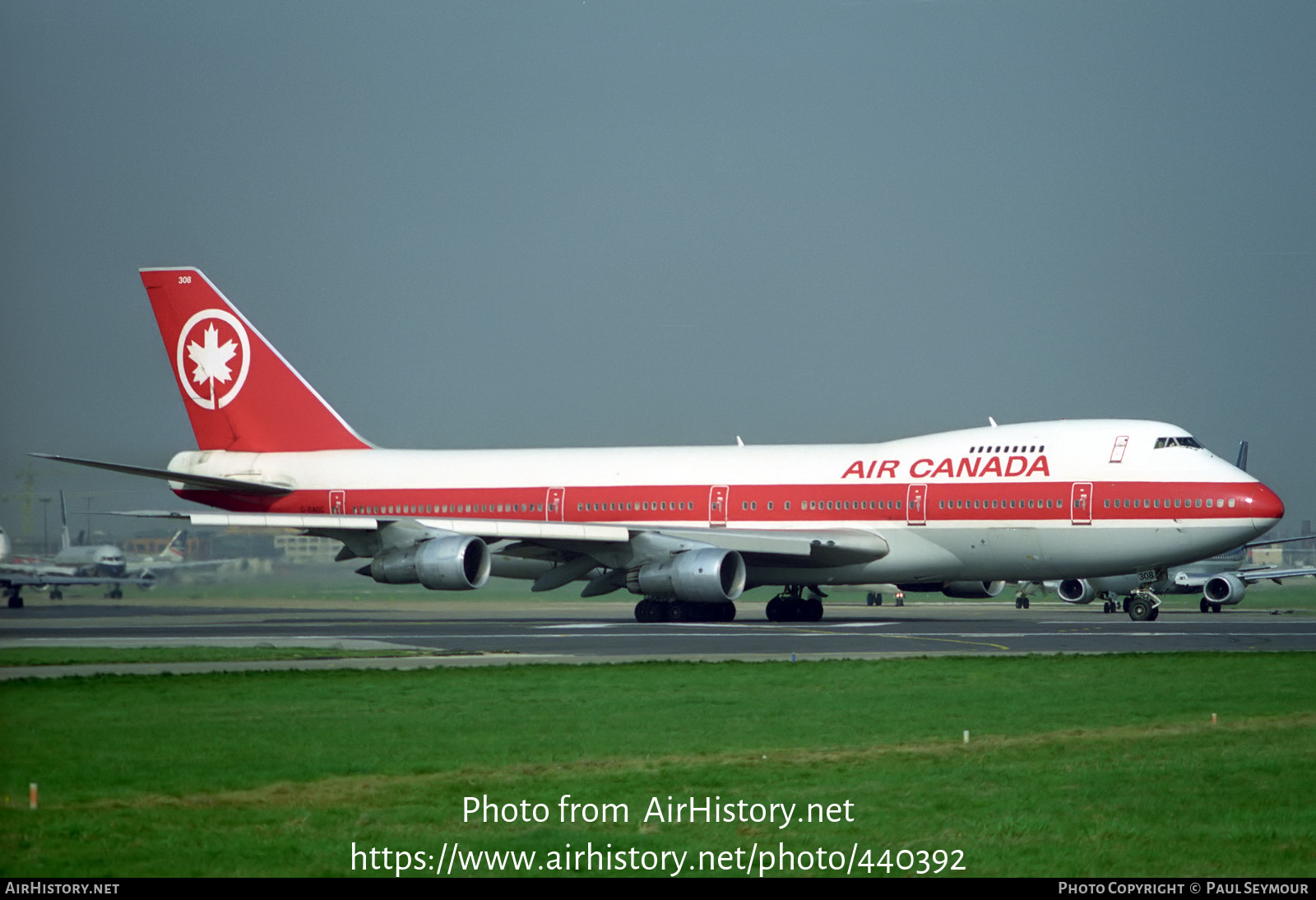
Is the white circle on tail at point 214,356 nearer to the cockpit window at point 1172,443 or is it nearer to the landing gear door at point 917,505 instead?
the landing gear door at point 917,505

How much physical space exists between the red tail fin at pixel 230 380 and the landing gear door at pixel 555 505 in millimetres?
7307

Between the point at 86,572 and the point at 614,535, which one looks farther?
the point at 86,572

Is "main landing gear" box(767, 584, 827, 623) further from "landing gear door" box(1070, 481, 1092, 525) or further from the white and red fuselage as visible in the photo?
"landing gear door" box(1070, 481, 1092, 525)

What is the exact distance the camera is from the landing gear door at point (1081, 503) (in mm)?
36844

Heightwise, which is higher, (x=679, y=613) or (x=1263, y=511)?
(x=1263, y=511)

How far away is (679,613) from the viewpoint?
130 ft

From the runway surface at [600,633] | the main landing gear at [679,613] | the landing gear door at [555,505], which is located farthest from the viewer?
the landing gear door at [555,505]

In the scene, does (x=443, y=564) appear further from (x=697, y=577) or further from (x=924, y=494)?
(x=924, y=494)

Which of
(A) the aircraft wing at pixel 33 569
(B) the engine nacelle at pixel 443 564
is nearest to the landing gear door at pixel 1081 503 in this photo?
(B) the engine nacelle at pixel 443 564

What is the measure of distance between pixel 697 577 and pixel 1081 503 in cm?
914

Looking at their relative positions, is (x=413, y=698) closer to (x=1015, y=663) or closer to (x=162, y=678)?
(x=162, y=678)

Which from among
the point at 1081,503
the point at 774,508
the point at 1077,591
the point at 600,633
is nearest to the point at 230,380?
the point at 774,508

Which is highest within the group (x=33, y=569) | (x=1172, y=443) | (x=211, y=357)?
(x=211, y=357)

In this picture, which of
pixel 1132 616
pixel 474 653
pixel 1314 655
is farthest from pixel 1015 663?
pixel 1132 616
